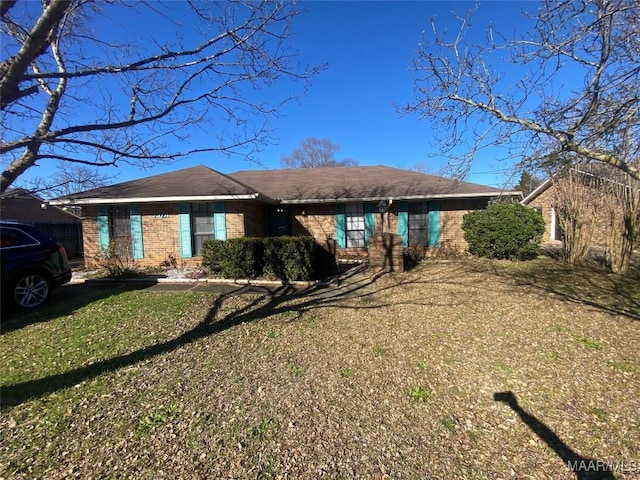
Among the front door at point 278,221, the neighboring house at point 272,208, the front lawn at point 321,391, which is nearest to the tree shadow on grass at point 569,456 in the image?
the front lawn at point 321,391

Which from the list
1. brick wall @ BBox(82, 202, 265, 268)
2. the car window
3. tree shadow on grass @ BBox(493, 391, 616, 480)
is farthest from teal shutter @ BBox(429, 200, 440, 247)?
the car window

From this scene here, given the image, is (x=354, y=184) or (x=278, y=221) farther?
(x=354, y=184)

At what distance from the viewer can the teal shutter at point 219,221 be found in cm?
1066

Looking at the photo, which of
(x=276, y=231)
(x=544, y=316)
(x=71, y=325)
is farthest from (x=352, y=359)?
(x=276, y=231)

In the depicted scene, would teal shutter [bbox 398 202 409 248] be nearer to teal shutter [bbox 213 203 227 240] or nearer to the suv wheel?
teal shutter [bbox 213 203 227 240]

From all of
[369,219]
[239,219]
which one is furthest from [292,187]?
[239,219]

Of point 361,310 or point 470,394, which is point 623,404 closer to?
point 470,394

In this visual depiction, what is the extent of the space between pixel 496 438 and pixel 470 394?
68cm

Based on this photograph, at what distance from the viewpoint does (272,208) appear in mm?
13867

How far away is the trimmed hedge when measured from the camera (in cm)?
847

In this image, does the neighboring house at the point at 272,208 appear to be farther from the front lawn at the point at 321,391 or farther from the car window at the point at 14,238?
the front lawn at the point at 321,391

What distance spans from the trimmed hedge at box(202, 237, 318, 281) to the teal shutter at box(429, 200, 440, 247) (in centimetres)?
656

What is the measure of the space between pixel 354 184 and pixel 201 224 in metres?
6.96

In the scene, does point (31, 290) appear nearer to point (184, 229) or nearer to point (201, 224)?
point (184, 229)
